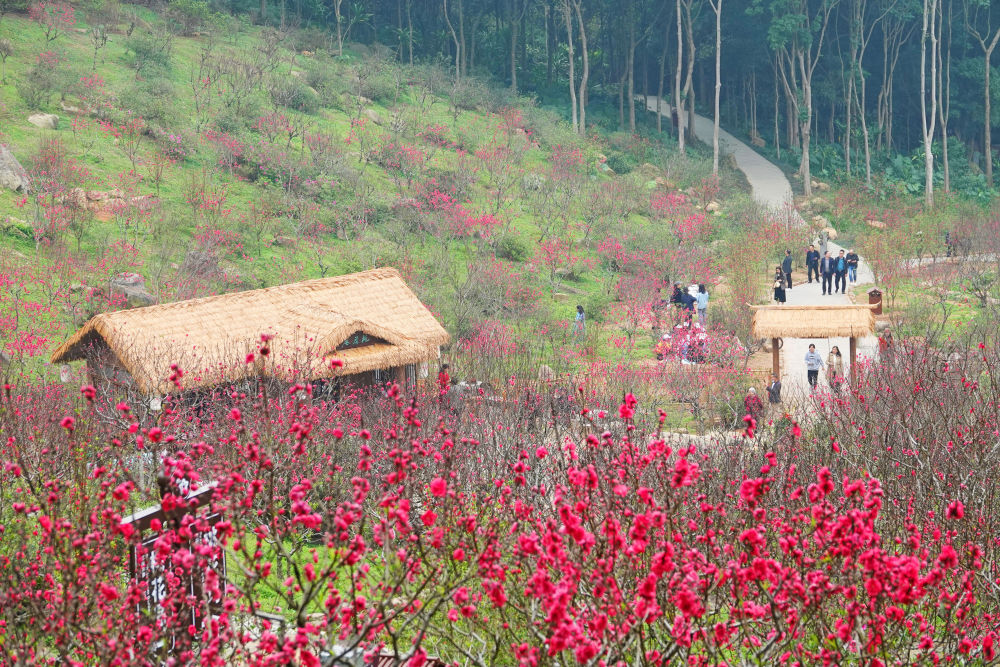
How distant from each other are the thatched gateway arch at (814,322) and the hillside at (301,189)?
151 inches

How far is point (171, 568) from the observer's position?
6.02m

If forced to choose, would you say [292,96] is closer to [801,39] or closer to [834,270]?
[834,270]

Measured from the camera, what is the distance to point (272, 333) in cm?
1447

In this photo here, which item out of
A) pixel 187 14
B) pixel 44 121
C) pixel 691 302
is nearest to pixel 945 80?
pixel 691 302

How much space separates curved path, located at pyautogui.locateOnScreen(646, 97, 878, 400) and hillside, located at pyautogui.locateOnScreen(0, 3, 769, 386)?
2352mm

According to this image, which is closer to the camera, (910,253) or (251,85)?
(910,253)

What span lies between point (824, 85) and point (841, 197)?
10.3m

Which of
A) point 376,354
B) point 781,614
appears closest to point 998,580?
point 781,614

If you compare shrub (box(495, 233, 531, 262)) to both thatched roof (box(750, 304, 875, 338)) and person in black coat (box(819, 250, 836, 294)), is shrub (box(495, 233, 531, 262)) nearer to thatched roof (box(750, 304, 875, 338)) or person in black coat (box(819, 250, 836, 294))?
person in black coat (box(819, 250, 836, 294))

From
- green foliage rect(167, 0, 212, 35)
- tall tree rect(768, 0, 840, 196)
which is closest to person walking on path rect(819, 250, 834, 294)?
tall tree rect(768, 0, 840, 196)

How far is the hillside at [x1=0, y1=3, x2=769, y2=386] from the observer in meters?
21.4

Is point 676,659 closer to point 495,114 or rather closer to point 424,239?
point 424,239

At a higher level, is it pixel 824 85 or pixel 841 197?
pixel 824 85

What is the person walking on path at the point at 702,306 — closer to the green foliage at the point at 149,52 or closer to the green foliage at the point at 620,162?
the green foliage at the point at 620,162
